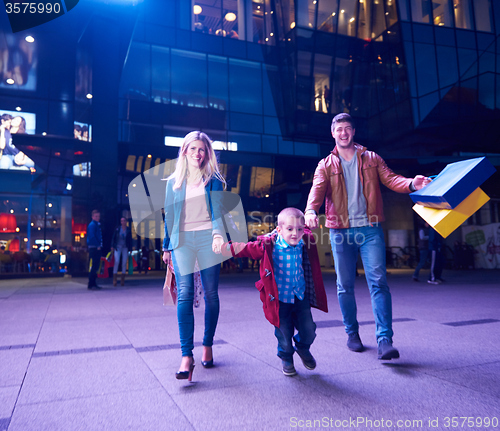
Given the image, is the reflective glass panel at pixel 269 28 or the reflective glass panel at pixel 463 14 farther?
the reflective glass panel at pixel 463 14

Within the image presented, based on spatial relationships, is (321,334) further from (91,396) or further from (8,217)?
(8,217)

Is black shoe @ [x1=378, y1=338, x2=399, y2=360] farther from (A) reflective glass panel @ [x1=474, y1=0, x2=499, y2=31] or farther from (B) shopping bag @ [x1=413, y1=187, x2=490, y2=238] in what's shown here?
(A) reflective glass panel @ [x1=474, y1=0, x2=499, y2=31]

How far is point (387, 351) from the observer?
3.09m

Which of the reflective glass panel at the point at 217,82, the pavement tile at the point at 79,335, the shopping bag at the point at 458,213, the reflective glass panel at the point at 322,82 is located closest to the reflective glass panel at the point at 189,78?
the reflective glass panel at the point at 217,82

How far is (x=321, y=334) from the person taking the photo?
13.9 ft

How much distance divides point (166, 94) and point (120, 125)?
282cm

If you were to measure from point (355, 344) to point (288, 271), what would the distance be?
43.7 inches

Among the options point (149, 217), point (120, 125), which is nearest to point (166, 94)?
point (120, 125)

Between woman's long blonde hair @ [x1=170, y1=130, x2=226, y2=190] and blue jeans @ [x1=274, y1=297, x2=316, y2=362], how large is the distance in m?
1.16

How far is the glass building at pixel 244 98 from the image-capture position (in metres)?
17.5

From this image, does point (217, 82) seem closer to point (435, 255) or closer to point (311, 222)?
point (435, 255)

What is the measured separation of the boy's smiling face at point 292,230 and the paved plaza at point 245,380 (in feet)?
3.10

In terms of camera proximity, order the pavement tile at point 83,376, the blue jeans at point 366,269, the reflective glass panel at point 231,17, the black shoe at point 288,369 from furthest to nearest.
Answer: the reflective glass panel at point 231,17 < the blue jeans at point 366,269 < the black shoe at point 288,369 < the pavement tile at point 83,376

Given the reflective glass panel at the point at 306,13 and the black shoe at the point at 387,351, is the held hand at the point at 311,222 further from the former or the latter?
the reflective glass panel at the point at 306,13
